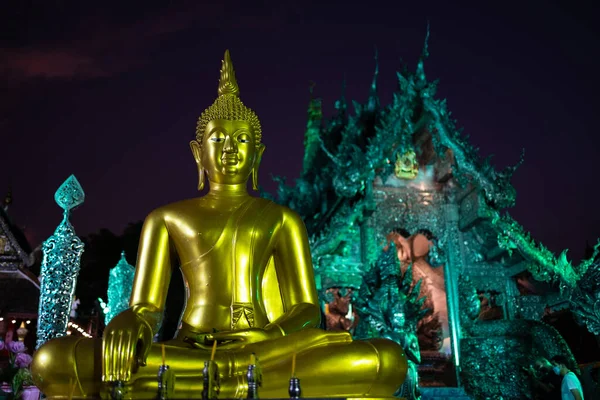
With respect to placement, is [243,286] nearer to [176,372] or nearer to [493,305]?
[176,372]

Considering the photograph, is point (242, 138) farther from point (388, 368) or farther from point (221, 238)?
point (388, 368)

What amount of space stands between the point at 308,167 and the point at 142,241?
7887 mm

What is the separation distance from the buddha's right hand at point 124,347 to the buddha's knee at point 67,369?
0.40 feet

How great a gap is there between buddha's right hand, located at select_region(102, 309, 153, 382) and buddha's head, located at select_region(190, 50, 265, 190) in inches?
47.1

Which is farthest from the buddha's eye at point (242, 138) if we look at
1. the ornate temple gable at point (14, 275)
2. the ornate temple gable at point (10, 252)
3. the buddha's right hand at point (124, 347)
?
the ornate temple gable at point (10, 252)

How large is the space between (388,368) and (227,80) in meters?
2.10

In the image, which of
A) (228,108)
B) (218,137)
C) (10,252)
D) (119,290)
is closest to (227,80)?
(228,108)

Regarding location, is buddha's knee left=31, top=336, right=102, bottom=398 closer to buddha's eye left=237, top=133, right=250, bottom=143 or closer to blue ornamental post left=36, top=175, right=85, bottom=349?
buddha's eye left=237, top=133, right=250, bottom=143

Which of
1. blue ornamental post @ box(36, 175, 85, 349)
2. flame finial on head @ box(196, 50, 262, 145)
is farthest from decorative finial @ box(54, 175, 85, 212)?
flame finial on head @ box(196, 50, 262, 145)

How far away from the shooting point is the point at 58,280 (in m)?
4.34

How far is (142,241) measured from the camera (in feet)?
9.98

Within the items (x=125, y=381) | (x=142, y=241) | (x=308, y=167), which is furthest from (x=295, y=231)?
(x=308, y=167)

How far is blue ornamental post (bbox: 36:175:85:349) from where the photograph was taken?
4.26m

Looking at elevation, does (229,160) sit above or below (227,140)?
below
